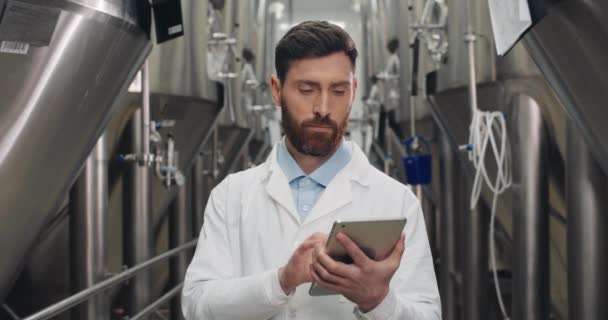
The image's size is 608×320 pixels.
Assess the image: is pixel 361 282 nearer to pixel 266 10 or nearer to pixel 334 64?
pixel 334 64

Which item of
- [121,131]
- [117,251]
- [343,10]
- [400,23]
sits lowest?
[117,251]

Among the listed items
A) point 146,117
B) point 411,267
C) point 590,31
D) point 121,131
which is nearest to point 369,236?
point 411,267

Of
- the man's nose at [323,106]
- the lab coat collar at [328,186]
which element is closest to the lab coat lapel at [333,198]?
the lab coat collar at [328,186]

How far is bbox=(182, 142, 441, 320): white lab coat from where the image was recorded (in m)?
1.07

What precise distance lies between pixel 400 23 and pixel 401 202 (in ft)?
14.1

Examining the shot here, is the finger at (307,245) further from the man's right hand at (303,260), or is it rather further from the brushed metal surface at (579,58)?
the brushed metal surface at (579,58)

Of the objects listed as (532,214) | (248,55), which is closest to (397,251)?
(532,214)

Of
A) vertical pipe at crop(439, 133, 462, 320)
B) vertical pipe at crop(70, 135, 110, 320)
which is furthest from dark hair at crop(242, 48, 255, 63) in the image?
vertical pipe at crop(70, 135, 110, 320)

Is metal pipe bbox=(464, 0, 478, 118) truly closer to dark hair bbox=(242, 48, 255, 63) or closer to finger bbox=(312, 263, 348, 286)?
finger bbox=(312, 263, 348, 286)

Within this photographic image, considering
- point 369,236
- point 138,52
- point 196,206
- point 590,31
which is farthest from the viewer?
point 196,206

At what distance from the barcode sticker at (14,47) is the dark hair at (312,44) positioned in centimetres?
55

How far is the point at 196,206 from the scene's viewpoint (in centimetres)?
467

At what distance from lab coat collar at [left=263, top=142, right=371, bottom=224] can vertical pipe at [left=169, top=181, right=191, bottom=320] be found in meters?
2.94

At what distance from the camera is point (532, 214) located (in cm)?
240
